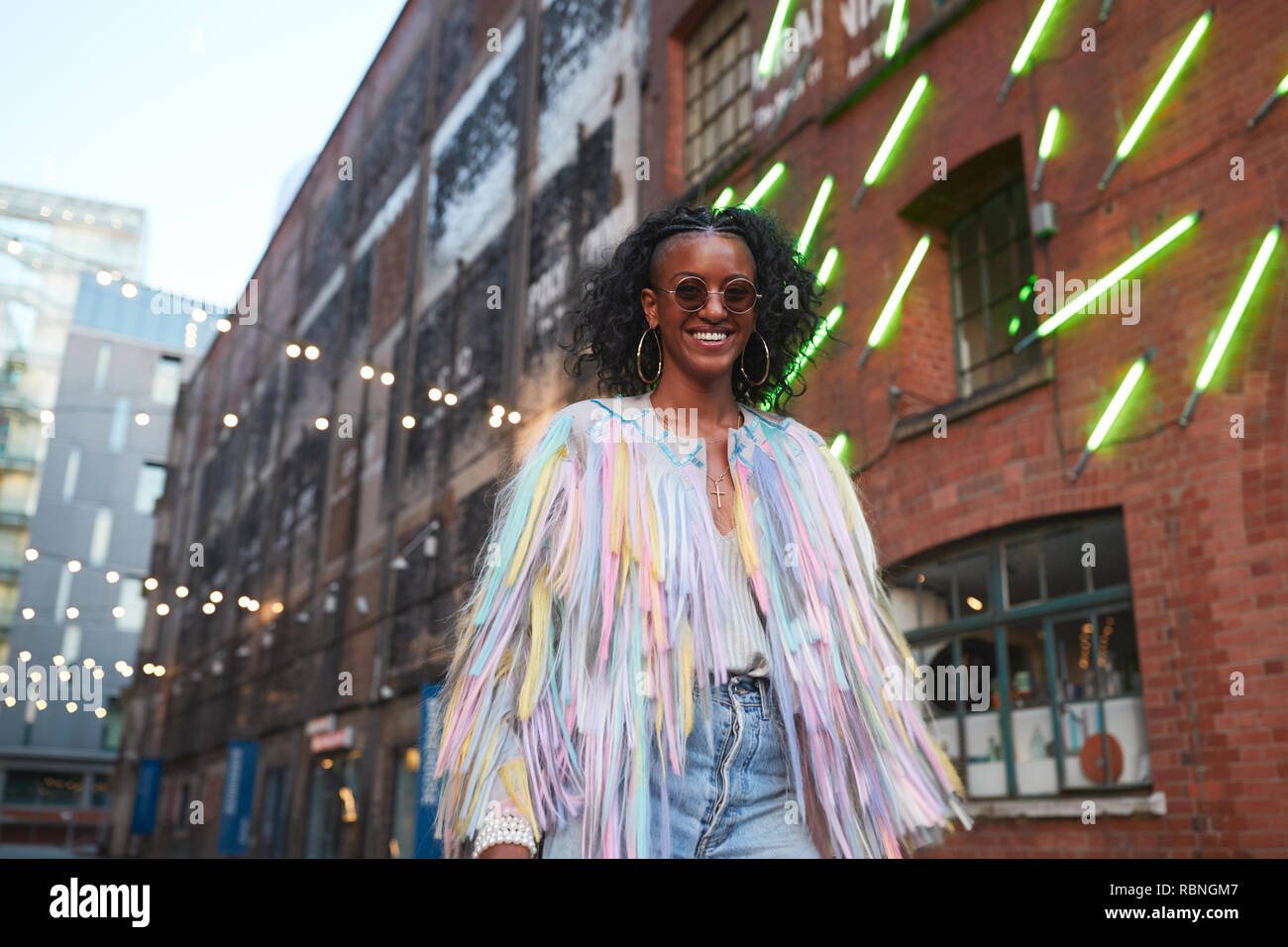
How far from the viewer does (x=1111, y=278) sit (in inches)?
283

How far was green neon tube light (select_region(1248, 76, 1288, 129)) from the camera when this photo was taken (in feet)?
20.5

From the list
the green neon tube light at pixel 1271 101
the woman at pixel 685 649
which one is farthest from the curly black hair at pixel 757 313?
the green neon tube light at pixel 1271 101

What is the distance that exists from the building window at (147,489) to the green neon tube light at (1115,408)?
147 feet

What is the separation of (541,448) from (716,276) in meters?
0.43

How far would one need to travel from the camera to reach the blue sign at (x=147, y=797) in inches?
1248

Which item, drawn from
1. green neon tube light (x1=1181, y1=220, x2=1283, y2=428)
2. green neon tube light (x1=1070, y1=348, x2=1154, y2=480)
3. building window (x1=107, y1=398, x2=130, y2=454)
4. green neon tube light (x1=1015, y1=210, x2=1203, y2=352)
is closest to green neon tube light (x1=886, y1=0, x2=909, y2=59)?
green neon tube light (x1=1015, y1=210, x2=1203, y2=352)

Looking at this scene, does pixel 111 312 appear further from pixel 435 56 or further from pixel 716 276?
pixel 716 276

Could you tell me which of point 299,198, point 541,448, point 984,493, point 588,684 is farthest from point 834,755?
point 299,198

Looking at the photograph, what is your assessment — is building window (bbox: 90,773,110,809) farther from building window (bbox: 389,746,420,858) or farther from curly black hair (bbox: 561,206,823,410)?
curly black hair (bbox: 561,206,823,410)

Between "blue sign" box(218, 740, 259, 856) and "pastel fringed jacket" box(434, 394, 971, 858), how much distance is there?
23.8 meters

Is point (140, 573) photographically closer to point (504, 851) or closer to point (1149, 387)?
point (1149, 387)

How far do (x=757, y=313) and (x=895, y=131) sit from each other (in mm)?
7662

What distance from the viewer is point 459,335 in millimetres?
18969
